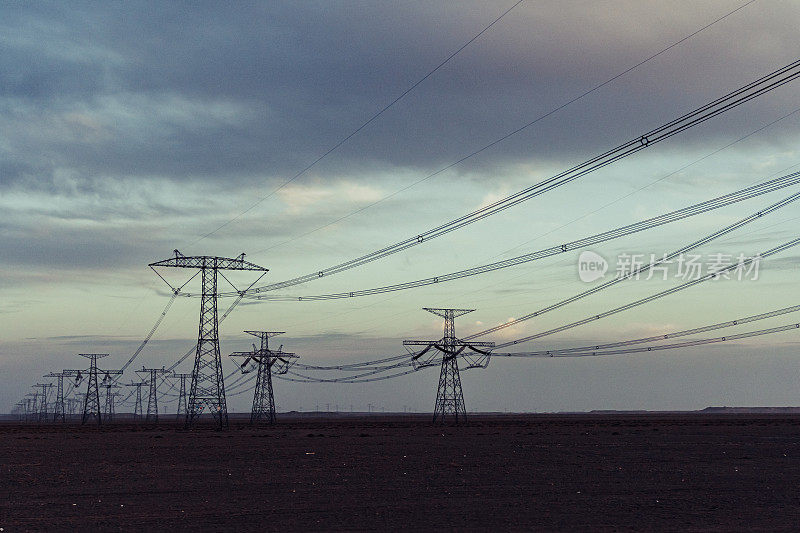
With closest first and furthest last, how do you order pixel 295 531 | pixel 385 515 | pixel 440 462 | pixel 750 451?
pixel 295 531 → pixel 385 515 → pixel 440 462 → pixel 750 451

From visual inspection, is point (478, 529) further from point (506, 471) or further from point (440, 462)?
point (440, 462)

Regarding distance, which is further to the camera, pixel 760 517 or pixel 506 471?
pixel 506 471

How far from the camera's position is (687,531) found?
19.8m

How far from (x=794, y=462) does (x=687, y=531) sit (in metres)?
26.5

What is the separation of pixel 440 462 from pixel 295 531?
73.3ft

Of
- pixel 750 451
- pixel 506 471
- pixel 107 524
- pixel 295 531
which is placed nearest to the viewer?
pixel 295 531

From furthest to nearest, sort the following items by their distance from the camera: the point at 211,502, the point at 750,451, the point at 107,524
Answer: the point at 750,451 → the point at 211,502 → the point at 107,524

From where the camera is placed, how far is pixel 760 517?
2220 cm

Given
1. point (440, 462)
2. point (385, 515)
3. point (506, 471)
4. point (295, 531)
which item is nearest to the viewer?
point (295, 531)

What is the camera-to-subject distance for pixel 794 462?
42375mm

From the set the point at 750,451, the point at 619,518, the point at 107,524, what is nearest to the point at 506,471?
the point at 619,518

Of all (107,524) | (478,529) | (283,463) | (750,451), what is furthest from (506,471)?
(750,451)

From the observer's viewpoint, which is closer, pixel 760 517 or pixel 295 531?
pixel 295 531

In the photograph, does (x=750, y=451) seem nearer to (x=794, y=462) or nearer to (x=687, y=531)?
(x=794, y=462)
